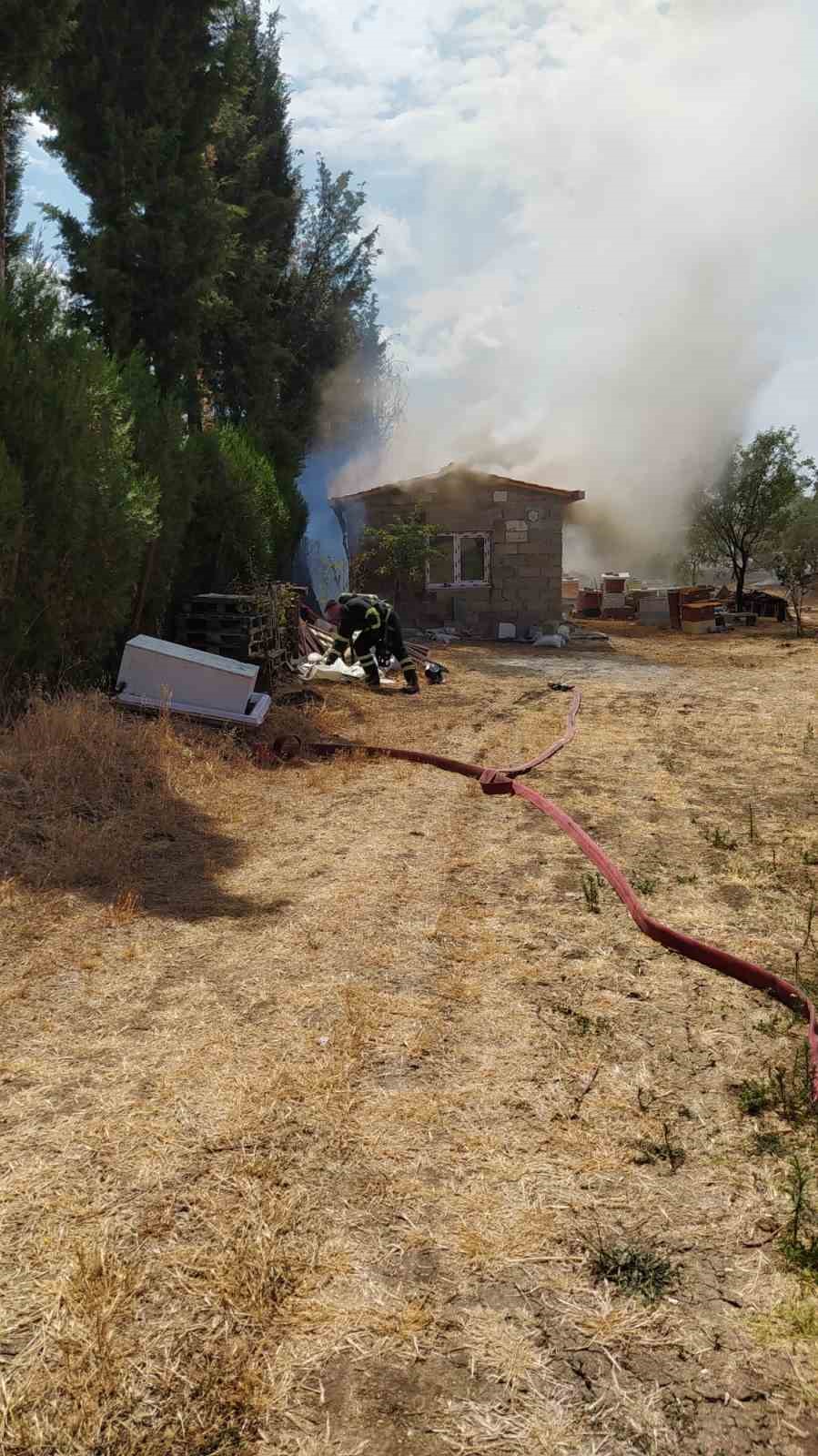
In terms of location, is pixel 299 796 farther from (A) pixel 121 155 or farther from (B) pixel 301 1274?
(A) pixel 121 155

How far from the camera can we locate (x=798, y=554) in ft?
88.0

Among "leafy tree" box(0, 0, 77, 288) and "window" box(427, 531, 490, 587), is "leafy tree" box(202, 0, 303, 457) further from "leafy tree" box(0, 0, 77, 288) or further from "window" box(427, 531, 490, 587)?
"leafy tree" box(0, 0, 77, 288)

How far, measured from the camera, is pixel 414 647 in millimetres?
16000

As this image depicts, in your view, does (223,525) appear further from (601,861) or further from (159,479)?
(601,861)

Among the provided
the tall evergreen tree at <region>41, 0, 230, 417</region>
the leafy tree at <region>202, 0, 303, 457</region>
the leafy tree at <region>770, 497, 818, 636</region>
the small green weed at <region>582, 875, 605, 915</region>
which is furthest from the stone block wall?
the small green weed at <region>582, 875, 605, 915</region>

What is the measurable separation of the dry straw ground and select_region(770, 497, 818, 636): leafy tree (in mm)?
19308

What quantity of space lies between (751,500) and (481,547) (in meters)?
10.6

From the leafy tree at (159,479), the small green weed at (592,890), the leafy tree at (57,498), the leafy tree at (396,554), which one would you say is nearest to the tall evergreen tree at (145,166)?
the leafy tree at (159,479)

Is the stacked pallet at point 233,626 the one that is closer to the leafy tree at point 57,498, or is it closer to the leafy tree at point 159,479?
the leafy tree at point 159,479

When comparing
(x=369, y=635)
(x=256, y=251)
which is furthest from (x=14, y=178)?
(x=369, y=635)

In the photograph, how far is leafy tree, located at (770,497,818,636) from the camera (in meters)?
23.2

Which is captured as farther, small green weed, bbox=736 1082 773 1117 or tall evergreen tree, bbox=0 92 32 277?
tall evergreen tree, bbox=0 92 32 277

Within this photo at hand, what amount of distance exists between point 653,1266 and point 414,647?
14057mm

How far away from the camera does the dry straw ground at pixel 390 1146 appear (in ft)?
6.12
